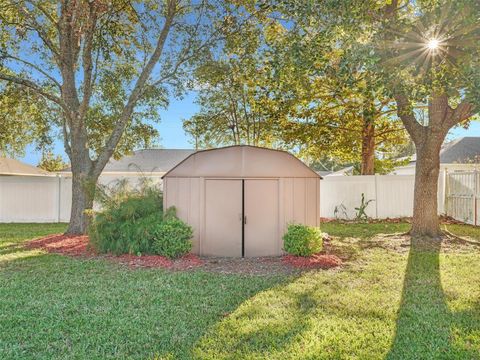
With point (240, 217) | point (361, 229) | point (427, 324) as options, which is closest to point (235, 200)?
point (240, 217)

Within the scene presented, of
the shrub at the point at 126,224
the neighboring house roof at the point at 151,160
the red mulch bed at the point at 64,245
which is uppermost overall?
the neighboring house roof at the point at 151,160

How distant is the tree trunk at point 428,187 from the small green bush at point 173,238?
6.33m

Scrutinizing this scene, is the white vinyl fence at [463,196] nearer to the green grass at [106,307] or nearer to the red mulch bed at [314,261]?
the red mulch bed at [314,261]

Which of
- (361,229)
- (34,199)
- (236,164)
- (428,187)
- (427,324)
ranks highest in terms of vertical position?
(236,164)

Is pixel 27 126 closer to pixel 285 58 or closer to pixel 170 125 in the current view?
pixel 170 125

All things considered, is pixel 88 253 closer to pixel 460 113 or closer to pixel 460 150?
pixel 460 113

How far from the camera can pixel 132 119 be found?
1261cm

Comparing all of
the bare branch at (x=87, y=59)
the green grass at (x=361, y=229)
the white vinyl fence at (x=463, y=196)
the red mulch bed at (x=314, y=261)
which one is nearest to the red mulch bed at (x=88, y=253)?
the red mulch bed at (x=314, y=261)

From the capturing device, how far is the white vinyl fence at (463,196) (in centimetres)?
1229

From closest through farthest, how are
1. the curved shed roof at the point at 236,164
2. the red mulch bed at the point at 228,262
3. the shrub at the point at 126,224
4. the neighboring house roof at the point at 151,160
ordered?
the red mulch bed at the point at 228,262 → the shrub at the point at 126,224 → the curved shed roof at the point at 236,164 → the neighboring house roof at the point at 151,160

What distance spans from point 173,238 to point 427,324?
4885mm

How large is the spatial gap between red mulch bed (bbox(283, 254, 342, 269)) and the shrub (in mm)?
2889

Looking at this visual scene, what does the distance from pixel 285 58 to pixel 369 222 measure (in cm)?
869

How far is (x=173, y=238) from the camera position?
7711 millimetres
